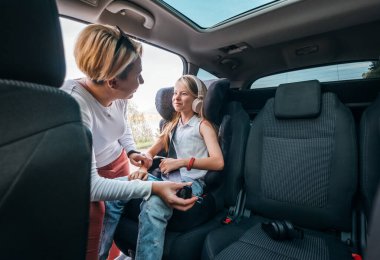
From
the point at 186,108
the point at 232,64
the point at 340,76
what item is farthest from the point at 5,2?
the point at 340,76

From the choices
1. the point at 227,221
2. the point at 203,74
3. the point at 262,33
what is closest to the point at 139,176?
the point at 227,221

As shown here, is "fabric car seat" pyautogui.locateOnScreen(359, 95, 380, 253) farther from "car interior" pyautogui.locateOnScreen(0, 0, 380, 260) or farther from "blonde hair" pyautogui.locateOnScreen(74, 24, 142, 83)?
"blonde hair" pyautogui.locateOnScreen(74, 24, 142, 83)

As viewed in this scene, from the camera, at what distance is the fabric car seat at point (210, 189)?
4.15 feet

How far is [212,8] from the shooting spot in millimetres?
1866

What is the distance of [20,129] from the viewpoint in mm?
459

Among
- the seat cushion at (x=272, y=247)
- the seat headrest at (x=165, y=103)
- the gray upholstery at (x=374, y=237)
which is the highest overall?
the seat headrest at (x=165, y=103)

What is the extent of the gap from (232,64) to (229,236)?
6.06 feet

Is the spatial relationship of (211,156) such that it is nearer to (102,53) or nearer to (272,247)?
(272,247)

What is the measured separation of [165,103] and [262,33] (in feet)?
3.28

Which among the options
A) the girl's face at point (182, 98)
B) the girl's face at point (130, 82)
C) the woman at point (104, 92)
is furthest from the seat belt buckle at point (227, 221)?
the girl's face at point (130, 82)

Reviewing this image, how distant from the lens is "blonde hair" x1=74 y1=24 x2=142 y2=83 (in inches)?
42.4

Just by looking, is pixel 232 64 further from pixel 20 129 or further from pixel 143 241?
pixel 20 129

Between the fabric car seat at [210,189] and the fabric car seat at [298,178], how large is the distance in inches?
3.4

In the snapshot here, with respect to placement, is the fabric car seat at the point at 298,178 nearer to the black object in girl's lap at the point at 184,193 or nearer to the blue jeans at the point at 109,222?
the black object in girl's lap at the point at 184,193
